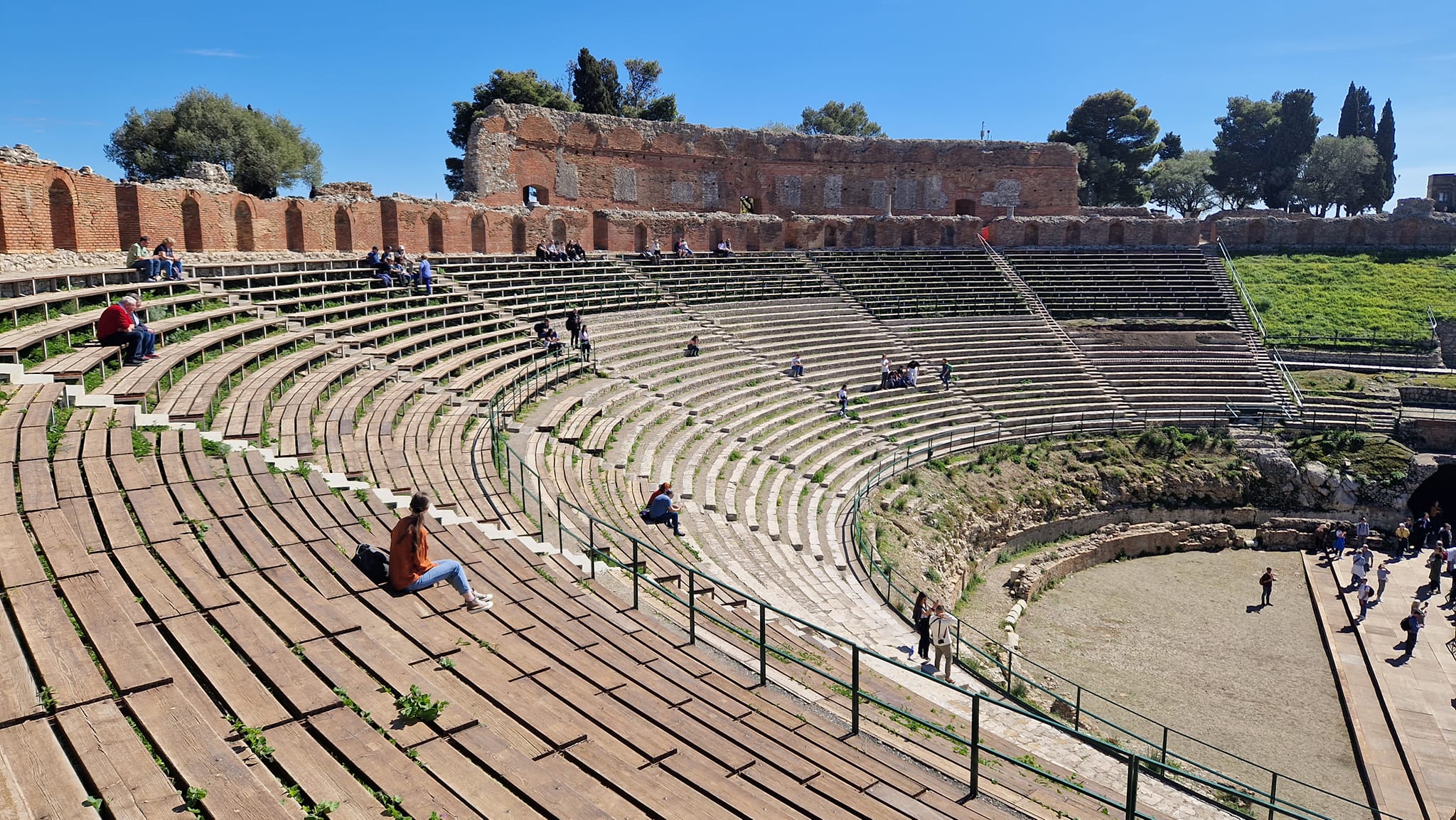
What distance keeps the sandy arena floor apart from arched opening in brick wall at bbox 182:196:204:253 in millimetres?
17748

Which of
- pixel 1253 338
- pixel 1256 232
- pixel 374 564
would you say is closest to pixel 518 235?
pixel 374 564

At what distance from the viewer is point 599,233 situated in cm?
3048

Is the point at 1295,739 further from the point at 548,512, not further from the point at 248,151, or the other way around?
the point at 248,151

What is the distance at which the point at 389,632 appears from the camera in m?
5.73

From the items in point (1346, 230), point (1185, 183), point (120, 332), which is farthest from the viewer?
point (1185, 183)

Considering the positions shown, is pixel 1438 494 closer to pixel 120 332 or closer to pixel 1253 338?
pixel 1253 338

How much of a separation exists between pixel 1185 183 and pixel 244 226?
6132cm

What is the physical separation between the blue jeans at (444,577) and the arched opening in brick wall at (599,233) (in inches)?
974

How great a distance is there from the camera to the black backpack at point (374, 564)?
254 inches

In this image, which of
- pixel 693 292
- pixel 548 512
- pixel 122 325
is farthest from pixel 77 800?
pixel 693 292

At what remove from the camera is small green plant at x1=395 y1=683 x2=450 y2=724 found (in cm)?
482

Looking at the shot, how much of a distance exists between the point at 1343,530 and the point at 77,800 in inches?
920

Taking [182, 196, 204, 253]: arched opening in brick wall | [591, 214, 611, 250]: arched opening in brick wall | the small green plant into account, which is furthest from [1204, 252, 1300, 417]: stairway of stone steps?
[182, 196, 204, 253]: arched opening in brick wall

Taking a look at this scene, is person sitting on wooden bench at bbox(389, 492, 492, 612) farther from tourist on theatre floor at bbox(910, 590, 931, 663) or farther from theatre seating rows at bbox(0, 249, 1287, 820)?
tourist on theatre floor at bbox(910, 590, 931, 663)
